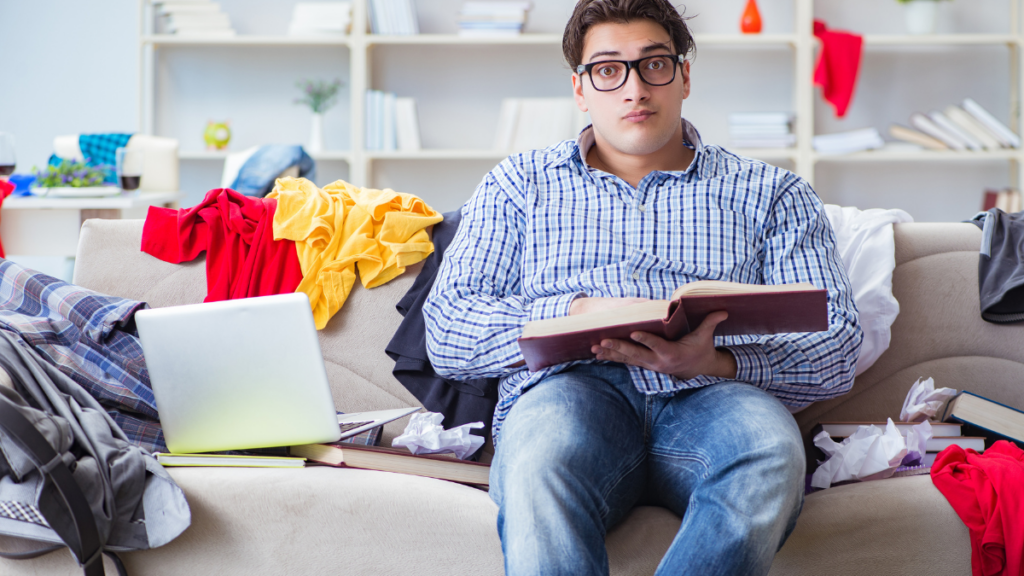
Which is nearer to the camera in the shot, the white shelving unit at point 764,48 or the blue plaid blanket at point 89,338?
the blue plaid blanket at point 89,338

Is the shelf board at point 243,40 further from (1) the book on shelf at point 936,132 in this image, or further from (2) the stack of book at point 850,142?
(1) the book on shelf at point 936,132

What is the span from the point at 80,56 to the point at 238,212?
2904 mm

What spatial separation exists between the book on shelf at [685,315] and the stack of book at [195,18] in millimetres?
3230

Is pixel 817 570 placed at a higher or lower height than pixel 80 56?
lower

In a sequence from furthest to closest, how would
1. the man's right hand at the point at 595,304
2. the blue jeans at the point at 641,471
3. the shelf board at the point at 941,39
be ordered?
the shelf board at the point at 941,39 → the man's right hand at the point at 595,304 → the blue jeans at the point at 641,471

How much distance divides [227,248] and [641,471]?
3.25 feet

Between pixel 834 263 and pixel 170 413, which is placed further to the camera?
pixel 834 263

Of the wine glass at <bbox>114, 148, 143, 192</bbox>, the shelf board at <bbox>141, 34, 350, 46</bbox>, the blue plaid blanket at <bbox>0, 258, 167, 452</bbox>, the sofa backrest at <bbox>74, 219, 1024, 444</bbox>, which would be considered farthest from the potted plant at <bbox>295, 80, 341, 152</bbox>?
the blue plaid blanket at <bbox>0, 258, 167, 452</bbox>

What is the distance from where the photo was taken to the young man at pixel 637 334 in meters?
1.04

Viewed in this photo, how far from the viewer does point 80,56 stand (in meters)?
4.05

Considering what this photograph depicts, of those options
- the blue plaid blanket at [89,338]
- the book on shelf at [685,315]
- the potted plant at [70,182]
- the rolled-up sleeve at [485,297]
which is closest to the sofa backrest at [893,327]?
the blue plaid blanket at [89,338]

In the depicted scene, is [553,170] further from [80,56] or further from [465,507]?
[80,56]

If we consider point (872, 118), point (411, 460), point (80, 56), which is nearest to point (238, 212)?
point (411, 460)

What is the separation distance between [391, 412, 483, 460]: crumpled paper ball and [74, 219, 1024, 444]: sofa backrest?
0.18 meters
